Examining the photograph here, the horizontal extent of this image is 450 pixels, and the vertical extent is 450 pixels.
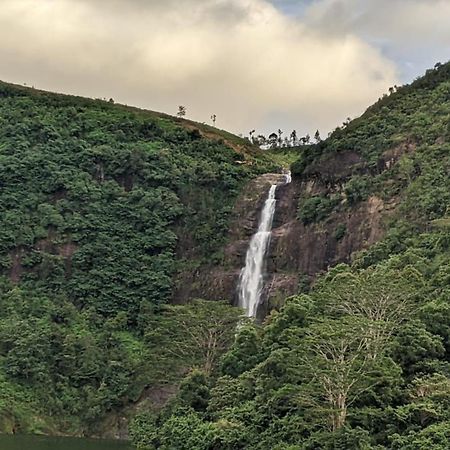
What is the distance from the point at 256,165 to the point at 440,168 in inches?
1053

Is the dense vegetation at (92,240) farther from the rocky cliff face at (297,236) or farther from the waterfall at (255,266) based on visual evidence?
the waterfall at (255,266)

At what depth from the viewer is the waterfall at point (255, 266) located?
58.4m

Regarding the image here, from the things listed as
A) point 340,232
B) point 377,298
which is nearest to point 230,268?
point 340,232

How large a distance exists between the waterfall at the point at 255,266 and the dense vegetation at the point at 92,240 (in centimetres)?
369

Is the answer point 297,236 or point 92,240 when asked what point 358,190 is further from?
point 92,240

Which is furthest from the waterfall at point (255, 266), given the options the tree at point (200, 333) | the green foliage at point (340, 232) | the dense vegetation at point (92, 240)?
the tree at point (200, 333)

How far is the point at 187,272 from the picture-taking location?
65500mm

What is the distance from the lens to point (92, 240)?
222ft

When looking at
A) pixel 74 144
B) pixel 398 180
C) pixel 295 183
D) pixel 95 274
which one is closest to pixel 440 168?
pixel 398 180

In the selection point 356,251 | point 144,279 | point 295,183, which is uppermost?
point 295,183

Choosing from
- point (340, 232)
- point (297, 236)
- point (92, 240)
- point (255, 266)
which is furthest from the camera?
point (92, 240)

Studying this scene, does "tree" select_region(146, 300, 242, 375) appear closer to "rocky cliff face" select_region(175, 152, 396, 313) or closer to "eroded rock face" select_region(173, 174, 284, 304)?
"rocky cliff face" select_region(175, 152, 396, 313)

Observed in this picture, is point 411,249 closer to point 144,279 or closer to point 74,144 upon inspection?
point 144,279

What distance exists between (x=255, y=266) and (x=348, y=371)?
34172 mm
